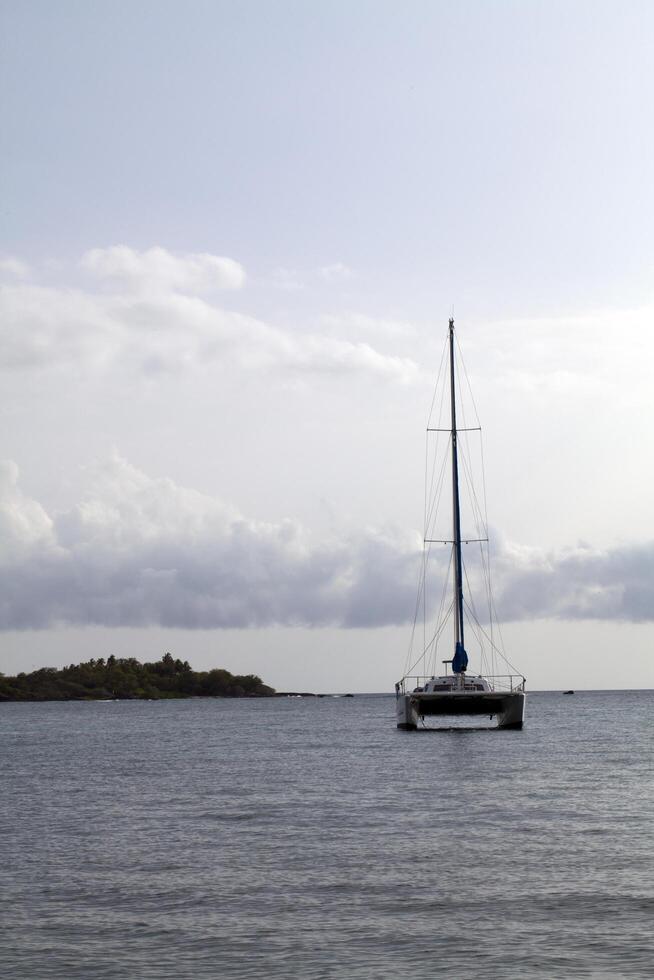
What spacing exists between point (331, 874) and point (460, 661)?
166 feet

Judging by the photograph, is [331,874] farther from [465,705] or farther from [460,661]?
[460,661]

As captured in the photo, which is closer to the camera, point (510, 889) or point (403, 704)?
point (510, 889)

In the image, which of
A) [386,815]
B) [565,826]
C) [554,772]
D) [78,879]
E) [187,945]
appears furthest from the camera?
[554,772]

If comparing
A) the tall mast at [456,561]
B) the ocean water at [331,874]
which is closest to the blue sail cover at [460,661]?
the tall mast at [456,561]

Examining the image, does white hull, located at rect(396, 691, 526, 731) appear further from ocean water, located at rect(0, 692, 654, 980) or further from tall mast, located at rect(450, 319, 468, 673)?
ocean water, located at rect(0, 692, 654, 980)

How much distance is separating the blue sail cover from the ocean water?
21.8 m

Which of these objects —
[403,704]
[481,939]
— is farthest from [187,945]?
[403,704]

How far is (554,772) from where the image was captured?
50.6m

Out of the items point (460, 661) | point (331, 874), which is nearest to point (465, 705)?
point (460, 661)

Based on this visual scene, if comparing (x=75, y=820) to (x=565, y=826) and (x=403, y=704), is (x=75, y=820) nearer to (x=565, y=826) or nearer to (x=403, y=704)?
(x=565, y=826)

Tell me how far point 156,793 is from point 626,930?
1096 inches

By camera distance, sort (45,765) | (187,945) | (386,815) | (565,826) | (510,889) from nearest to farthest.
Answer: (187,945) < (510,889) < (565,826) < (386,815) < (45,765)

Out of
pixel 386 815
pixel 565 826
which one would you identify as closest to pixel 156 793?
pixel 386 815

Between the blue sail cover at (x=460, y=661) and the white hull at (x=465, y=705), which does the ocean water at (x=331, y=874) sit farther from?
the blue sail cover at (x=460, y=661)
